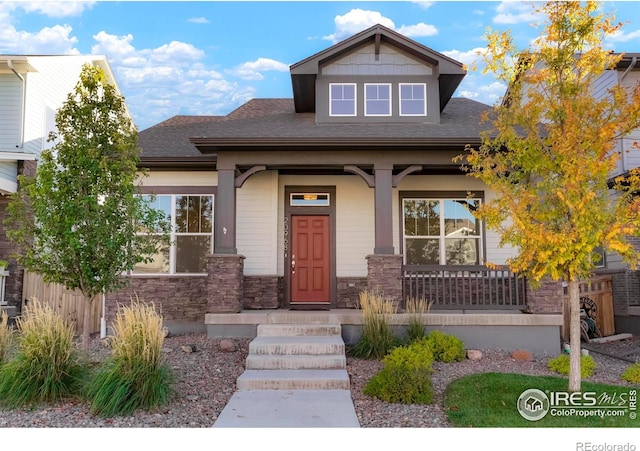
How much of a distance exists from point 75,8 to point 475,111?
938 centimetres

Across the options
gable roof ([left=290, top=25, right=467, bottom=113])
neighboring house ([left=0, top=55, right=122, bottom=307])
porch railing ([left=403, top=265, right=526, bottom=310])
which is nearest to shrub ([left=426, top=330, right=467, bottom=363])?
porch railing ([left=403, top=265, right=526, bottom=310])

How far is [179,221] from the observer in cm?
1045

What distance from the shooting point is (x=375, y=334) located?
24.5 ft

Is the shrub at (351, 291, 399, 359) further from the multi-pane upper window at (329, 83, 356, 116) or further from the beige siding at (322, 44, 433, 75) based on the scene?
the beige siding at (322, 44, 433, 75)

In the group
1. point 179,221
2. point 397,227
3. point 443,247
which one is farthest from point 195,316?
point 443,247

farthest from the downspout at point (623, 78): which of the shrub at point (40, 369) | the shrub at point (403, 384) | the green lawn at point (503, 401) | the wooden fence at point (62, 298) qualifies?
the wooden fence at point (62, 298)

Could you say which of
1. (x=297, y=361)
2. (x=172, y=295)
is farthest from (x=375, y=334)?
(x=172, y=295)

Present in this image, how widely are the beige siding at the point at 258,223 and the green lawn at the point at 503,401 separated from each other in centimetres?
523

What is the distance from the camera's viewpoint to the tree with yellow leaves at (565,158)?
16.6 ft

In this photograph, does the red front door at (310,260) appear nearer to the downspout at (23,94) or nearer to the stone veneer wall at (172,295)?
the stone veneer wall at (172,295)

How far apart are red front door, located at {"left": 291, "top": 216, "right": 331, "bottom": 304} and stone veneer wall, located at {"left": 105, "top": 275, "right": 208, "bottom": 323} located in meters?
1.93

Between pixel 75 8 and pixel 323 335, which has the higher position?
pixel 75 8

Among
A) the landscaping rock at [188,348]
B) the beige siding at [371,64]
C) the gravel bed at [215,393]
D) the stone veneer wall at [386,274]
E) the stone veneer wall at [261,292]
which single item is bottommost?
the gravel bed at [215,393]

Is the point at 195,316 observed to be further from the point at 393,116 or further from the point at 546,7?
the point at 546,7
